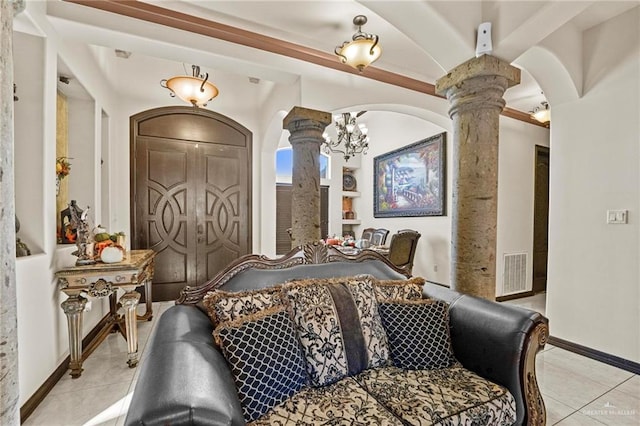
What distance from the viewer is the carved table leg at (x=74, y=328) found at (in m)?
2.21

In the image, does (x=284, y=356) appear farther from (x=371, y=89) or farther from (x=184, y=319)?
(x=371, y=89)

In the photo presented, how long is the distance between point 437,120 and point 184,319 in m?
3.81

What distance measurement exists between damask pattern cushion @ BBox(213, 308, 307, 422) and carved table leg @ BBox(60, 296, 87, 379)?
5.52 ft

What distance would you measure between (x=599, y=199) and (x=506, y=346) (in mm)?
2114

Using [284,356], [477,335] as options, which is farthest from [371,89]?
[284,356]

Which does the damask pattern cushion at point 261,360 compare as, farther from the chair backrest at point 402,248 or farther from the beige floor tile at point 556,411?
the chair backrest at point 402,248

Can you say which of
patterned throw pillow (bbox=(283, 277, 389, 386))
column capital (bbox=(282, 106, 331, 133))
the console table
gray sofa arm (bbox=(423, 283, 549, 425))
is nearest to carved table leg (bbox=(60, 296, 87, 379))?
the console table

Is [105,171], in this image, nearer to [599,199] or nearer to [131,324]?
[131,324]

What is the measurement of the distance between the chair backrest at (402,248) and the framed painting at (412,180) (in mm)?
915

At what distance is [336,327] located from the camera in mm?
1486

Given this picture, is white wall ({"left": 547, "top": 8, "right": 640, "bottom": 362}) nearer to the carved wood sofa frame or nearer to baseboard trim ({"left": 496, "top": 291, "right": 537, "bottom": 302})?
baseboard trim ({"left": 496, "top": 291, "right": 537, "bottom": 302})

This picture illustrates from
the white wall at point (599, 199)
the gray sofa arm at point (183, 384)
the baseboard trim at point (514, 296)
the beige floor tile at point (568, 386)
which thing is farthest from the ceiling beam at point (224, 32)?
the baseboard trim at point (514, 296)

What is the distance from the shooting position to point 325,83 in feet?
10.4

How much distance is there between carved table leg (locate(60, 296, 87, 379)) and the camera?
87.0 inches
